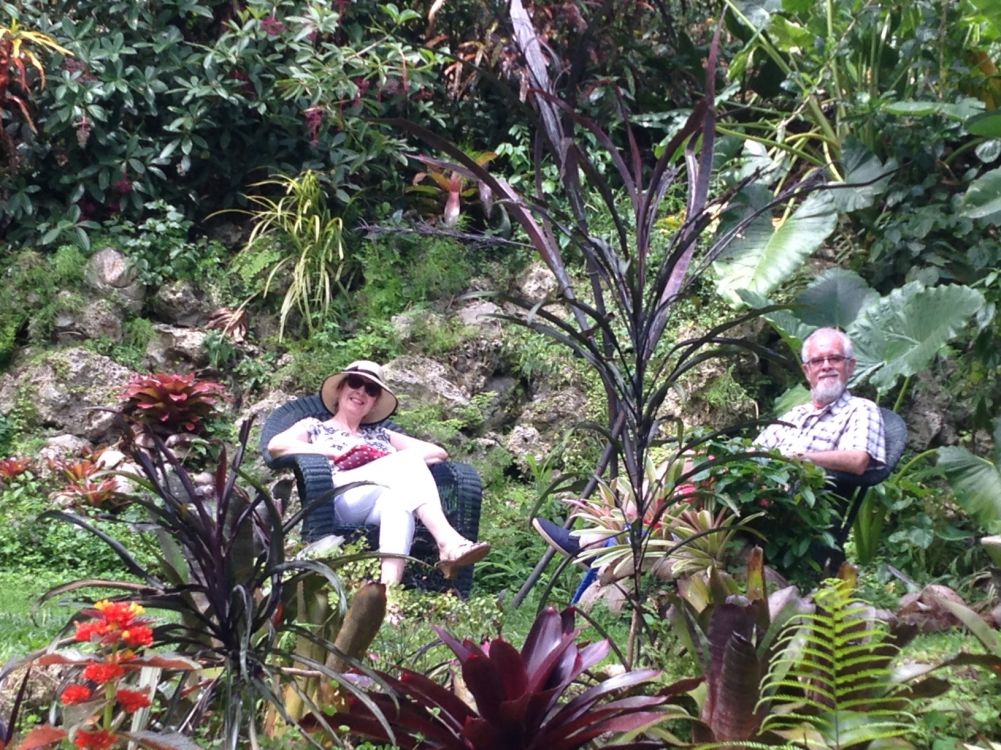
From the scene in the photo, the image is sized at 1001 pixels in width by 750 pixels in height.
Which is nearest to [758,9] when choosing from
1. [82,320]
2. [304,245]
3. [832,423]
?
[304,245]

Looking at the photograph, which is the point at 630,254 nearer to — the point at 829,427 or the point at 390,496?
the point at 829,427

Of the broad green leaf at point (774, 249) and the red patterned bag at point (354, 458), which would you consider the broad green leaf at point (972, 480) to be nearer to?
the broad green leaf at point (774, 249)

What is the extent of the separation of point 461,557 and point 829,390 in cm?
173

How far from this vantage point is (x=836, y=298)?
22.2 feet

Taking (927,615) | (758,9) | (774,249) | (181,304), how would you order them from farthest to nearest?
(758,9), (181,304), (774,249), (927,615)

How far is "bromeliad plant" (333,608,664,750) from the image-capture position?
7.38 feet

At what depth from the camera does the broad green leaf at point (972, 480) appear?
18.2ft

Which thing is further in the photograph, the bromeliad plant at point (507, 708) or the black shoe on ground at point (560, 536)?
the black shoe on ground at point (560, 536)

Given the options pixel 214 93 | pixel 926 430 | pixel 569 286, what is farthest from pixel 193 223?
pixel 569 286

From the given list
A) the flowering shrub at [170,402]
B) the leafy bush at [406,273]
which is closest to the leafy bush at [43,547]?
the flowering shrub at [170,402]

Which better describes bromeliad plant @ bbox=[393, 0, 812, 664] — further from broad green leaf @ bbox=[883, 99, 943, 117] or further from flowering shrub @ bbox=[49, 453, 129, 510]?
broad green leaf @ bbox=[883, 99, 943, 117]

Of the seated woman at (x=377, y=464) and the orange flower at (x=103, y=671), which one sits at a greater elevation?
the orange flower at (x=103, y=671)

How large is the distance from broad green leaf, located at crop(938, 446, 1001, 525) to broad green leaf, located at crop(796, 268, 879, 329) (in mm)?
1246

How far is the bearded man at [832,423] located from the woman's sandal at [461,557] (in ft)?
3.98
